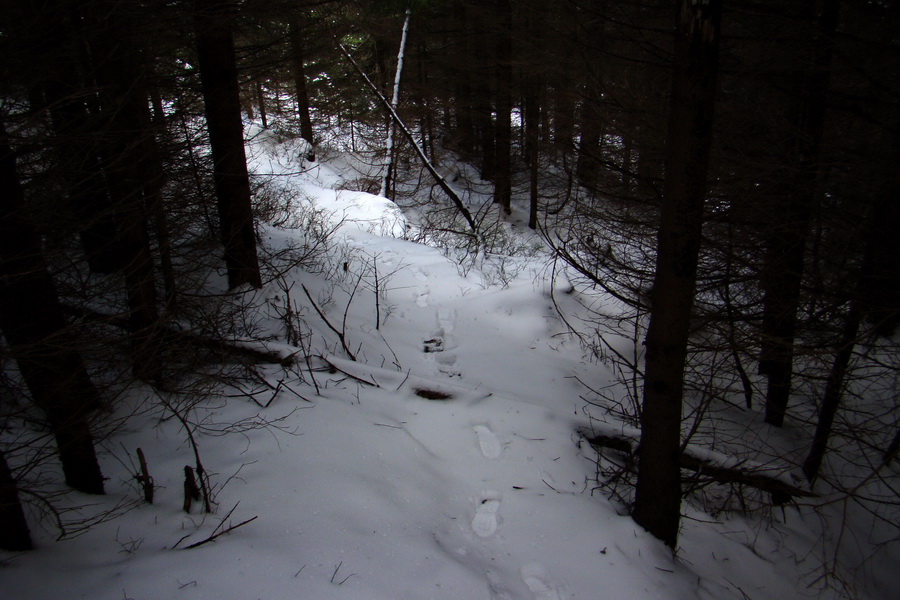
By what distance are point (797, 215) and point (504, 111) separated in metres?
10.7

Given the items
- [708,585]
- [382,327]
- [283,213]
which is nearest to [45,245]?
[382,327]

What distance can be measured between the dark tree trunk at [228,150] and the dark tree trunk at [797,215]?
208 inches

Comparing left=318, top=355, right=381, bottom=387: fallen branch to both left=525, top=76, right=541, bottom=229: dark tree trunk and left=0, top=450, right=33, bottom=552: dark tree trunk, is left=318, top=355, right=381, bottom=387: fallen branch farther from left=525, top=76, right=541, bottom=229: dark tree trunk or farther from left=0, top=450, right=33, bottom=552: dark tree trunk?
left=525, top=76, right=541, bottom=229: dark tree trunk

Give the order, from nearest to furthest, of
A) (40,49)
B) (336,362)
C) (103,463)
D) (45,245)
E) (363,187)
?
(40,49), (45,245), (103,463), (336,362), (363,187)

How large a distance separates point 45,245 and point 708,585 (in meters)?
4.65

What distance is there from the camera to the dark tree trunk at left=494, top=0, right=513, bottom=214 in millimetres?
12452

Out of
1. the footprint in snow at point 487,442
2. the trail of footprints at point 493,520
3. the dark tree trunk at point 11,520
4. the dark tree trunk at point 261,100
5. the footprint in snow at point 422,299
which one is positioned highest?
the dark tree trunk at point 261,100

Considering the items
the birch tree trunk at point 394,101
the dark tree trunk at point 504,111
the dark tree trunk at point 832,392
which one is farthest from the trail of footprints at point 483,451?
the dark tree trunk at point 504,111

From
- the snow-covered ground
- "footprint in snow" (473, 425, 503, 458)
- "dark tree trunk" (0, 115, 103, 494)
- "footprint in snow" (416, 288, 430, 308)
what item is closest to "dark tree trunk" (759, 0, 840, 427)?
the snow-covered ground

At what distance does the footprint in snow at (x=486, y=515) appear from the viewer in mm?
3300

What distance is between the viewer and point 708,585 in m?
3.29

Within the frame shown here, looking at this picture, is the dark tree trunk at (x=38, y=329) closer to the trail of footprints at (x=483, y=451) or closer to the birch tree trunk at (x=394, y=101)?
the trail of footprints at (x=483, y=451)

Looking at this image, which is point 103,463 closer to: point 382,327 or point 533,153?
point 382,327

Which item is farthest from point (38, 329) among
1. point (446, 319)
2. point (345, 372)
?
point (446, 319)
